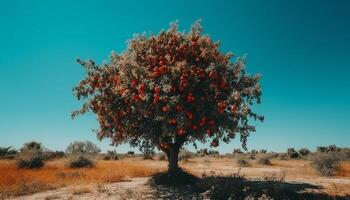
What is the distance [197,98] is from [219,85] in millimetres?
1379

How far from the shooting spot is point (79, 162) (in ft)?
112

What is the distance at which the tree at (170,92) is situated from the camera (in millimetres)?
14023

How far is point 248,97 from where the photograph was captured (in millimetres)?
16453

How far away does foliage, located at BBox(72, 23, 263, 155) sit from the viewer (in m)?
14.0

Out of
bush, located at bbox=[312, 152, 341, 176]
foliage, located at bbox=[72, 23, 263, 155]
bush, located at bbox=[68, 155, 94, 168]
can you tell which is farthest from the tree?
bush, located at bbox=[68, 155, 94, 168]

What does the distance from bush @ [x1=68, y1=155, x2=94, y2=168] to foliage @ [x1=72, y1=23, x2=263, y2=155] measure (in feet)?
56.7

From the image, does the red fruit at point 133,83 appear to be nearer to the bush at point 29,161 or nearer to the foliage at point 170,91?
the foliage at point 170,91

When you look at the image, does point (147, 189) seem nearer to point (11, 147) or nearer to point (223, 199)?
point (223, 199)

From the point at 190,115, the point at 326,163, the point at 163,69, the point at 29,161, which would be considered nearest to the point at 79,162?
the point at 29,161

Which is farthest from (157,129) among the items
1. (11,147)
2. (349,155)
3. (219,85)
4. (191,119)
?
(11,147)

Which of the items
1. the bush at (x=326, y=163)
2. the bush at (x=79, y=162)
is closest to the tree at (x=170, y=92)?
the bush at (x=326, y=163)

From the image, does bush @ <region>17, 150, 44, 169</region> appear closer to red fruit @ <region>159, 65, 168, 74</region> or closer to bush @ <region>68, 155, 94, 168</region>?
bush @ <region>68, 155, 94, 168</region>

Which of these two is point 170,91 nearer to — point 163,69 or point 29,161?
point 163,69

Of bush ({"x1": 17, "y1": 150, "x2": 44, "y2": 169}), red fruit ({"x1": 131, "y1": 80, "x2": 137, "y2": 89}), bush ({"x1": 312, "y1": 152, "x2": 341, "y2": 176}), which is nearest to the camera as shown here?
red fruit ({"x1": 131, "y1": 80, "x2": 137, "y2": 89})
